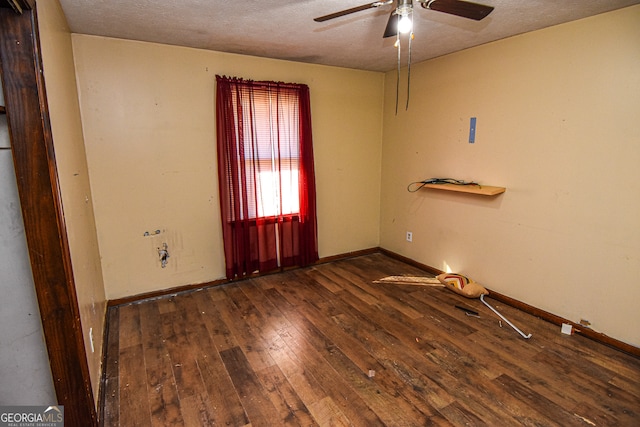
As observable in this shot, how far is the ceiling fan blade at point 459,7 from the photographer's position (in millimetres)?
1657

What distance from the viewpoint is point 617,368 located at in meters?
2.13

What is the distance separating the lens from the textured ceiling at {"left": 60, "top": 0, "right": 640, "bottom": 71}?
2055mm

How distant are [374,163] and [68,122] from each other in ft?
10.6

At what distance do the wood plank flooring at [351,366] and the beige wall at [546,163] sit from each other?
0.41 m

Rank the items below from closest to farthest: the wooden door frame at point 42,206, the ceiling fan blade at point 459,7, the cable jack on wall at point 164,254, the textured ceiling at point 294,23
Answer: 1. the wooden door frame at point 42,206
2. the ceiling fan blade at point 459,7
3. the textured ceiling at point 294,23
4. the cable jack on wall at point 164,254

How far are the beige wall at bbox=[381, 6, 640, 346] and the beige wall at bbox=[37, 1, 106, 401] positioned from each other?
10.5 ft

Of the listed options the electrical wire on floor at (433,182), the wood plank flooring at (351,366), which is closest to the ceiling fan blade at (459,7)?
the electrical wire on floor at (433,182)

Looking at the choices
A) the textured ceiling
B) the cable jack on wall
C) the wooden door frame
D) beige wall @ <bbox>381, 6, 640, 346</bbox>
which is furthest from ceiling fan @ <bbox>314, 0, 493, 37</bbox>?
the cable jack on wall

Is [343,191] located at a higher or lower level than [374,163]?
lower

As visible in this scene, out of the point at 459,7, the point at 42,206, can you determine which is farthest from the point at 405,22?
the point at 42,206

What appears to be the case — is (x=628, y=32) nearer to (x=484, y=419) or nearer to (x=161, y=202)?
(x=484, y=419)

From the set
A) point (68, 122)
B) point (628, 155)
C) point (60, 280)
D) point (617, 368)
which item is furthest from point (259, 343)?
point (628, 155)

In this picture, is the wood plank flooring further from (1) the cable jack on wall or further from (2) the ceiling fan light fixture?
(2) the ceiling fan light fixture

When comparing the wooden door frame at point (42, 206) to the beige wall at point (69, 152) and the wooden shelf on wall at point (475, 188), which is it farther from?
the wooden shelf on wall at point (475, 188)
